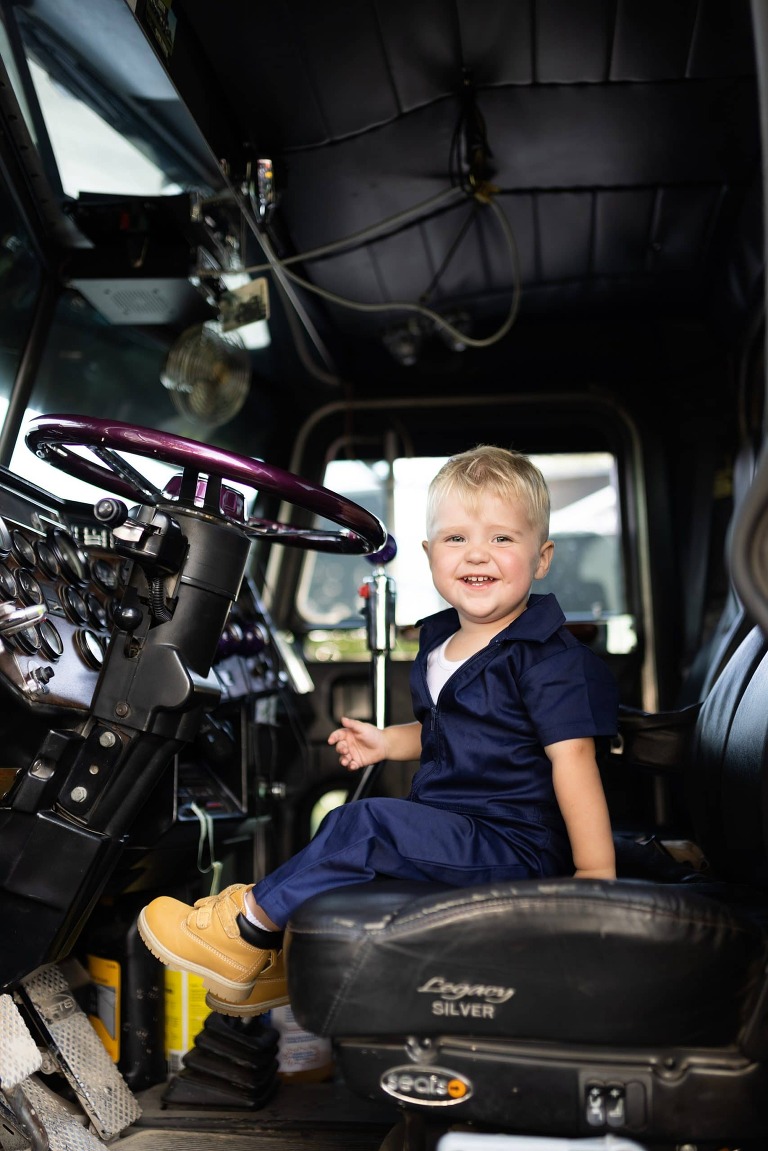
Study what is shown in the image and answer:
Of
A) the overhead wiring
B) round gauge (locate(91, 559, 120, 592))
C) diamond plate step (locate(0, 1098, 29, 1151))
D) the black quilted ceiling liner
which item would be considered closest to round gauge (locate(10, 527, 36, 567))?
round gauge (locate(91, 559, 120, 592))

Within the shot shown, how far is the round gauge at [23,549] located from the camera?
1572 millimetres

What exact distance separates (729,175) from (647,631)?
1.43m

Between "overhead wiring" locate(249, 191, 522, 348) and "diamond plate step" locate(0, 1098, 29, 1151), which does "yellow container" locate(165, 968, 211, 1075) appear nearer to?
"diamond plate step" locate(0, 1098, 29, 1151)

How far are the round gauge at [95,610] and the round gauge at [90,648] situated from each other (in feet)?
0.15

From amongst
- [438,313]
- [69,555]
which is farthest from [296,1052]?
[438,313]

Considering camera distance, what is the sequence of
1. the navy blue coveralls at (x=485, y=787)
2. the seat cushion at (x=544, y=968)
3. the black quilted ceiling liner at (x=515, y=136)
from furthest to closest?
the black quilted ceiling liner at (x=515, y=136) → the navy blue coveralls at (x=485, y=787) → the seat cushion at (x=544, y=968)

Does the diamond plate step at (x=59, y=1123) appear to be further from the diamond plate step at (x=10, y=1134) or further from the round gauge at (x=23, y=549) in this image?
the round gauge at (x=23, y=549)

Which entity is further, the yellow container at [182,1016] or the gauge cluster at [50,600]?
the yellow container at [182,1016]

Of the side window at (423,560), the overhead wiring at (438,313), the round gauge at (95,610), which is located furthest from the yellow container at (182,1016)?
the overhead wiring at (438,313)

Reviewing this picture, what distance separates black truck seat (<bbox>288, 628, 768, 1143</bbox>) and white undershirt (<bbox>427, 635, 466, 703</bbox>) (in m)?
0.60

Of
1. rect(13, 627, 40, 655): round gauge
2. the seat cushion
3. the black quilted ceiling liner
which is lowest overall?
the seat cushion

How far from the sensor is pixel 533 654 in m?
1.49

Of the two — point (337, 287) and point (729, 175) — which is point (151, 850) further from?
point (729, 175)

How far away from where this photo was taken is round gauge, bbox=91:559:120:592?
1854 mm
